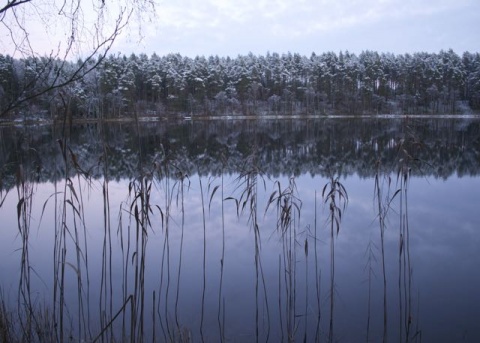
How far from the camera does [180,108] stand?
69688mm

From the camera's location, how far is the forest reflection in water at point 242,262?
14.2 ft

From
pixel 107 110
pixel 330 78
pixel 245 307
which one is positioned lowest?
pixel 245 307

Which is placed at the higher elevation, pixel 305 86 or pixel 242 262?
pixel 305 86

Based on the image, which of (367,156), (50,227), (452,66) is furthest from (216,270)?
(452,66)

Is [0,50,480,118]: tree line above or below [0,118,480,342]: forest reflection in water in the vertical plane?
above

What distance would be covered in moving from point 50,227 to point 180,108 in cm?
6200

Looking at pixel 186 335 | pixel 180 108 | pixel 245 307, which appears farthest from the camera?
A: pixel 180 108

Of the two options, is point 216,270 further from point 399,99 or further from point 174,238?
point 399,99

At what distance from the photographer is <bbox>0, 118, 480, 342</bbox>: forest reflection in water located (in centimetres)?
433

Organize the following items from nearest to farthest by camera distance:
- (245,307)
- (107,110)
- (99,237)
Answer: (245,307) → (99,237) → (107,110)

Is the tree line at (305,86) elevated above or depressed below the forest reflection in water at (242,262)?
above

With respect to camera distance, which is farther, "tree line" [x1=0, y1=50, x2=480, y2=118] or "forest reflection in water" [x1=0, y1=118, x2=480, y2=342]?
"tree line" [x1=0, y1=50, x2=480, y2=118]

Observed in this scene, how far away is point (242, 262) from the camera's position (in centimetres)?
717

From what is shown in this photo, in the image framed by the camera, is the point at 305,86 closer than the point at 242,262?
No
